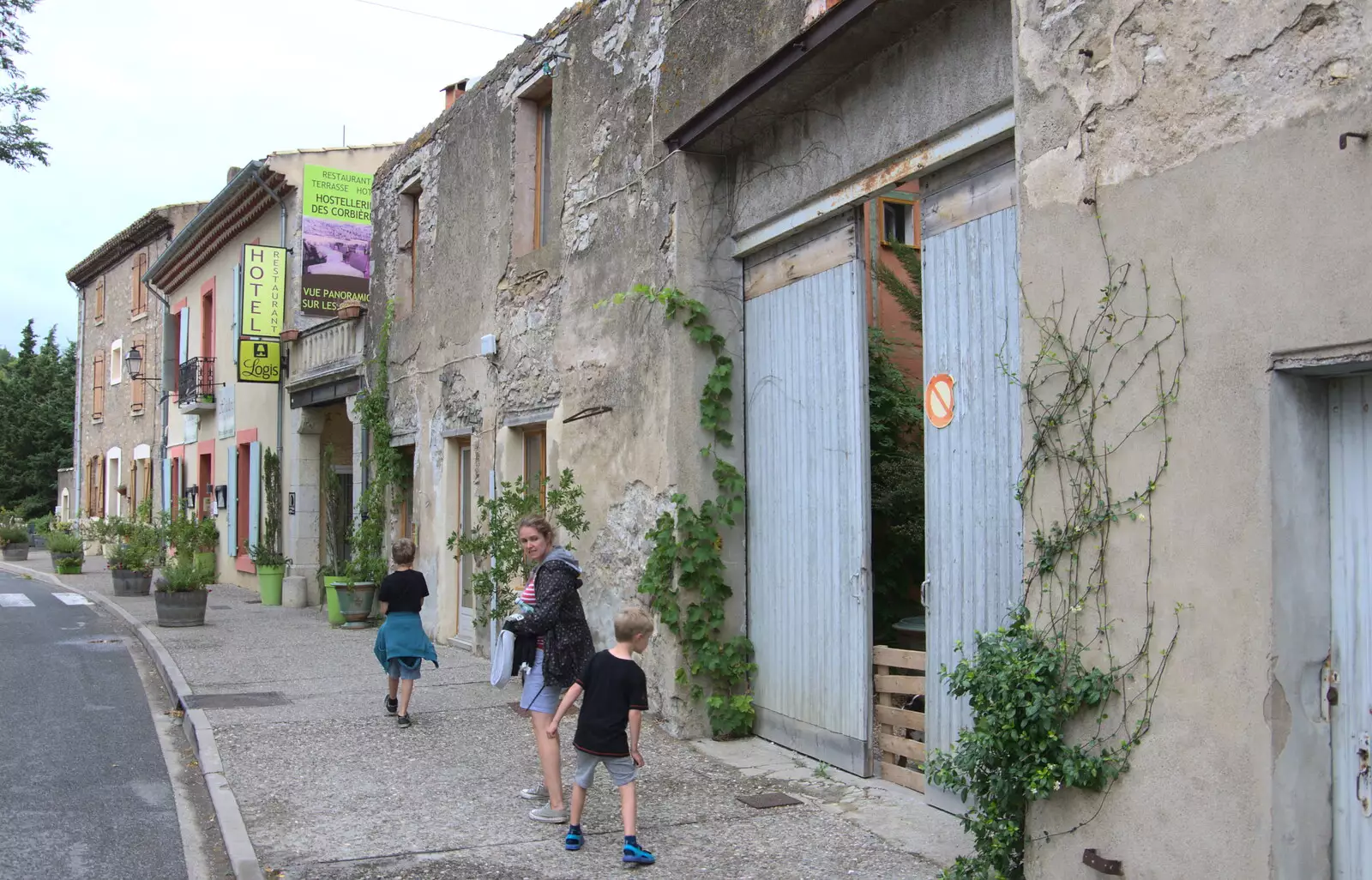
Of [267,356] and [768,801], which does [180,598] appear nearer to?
[267,356]

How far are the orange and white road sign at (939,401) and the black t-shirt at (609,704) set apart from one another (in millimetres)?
1930

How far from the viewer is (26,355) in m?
40.3

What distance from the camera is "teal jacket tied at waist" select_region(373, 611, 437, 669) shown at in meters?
7.68

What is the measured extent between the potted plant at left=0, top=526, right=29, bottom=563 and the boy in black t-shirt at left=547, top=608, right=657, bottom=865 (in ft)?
90.0

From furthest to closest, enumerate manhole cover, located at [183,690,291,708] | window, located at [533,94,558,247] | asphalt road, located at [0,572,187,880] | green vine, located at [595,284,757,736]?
window, located at [533,94,558,247] < manhole cover, located at [183,690,291,708] < green vine, located at [595,284,757,736] < asphalt road, located at [0,572,187,880]

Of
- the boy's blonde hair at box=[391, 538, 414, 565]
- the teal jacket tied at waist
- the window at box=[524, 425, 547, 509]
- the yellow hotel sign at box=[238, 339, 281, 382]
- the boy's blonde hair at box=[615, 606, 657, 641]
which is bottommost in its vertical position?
the teal jacket tied at waist

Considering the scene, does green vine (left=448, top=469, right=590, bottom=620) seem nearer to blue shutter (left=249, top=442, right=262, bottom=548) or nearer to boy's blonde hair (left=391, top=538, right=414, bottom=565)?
boy's blonde hair (left=391, top=538, right=414, bottom=565)

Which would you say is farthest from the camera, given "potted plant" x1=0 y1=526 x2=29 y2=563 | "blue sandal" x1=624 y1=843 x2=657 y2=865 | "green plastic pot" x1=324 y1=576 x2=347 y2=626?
"potted plant" x1=0 y1=526 x2=29 y2=563

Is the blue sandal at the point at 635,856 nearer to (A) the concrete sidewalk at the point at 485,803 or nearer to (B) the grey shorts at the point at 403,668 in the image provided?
(A) the concrete sidewalk at the point at 485,803

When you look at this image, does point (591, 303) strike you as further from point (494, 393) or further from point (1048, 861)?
point (1048, 861)

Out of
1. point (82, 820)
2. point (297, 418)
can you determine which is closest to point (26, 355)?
point (297, 418)

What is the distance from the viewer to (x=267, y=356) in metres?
17.1

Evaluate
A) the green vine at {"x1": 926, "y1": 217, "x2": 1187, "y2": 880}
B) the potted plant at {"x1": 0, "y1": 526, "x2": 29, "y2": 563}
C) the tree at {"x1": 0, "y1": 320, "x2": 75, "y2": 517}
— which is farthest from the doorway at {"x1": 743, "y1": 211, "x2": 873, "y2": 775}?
the tree at {"x1": 0, "y1": 320, "x2": 75, "y2": 517}

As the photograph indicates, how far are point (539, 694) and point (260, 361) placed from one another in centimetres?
1310
